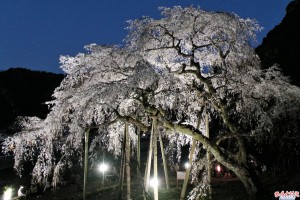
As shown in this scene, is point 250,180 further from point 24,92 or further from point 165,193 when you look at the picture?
point 24,92

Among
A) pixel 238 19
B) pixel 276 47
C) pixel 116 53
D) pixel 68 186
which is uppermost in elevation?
pixel 276 47

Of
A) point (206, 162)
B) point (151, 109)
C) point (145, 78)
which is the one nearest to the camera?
point (145, 78)

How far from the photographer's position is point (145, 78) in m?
9.70

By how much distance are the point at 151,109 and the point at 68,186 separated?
589 inches

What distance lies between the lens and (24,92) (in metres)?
45.4

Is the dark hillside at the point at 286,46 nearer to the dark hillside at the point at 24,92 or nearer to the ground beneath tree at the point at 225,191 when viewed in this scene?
the ground beneath tree at the point at 225,191

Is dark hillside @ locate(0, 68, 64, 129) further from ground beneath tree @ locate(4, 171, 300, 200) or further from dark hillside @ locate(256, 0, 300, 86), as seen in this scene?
dark hillside @ locate(256, 0, 300, 86)

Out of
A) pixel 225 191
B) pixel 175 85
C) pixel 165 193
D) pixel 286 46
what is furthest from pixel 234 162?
pixel 286 46

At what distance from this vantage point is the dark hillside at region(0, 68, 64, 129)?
134 ft

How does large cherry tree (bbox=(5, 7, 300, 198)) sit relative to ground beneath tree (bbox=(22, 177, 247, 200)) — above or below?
above

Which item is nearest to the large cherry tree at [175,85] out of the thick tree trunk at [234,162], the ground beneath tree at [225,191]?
the thick tree trunk at [234,162]

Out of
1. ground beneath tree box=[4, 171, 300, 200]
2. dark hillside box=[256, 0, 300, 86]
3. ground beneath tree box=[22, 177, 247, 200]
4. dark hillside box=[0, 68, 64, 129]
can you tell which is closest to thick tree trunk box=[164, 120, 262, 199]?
ground beneath tree box=[4, 171, 300, 200]

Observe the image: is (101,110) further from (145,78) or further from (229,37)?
(229,37)

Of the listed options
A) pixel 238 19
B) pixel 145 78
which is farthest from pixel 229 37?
pixel 145 78
